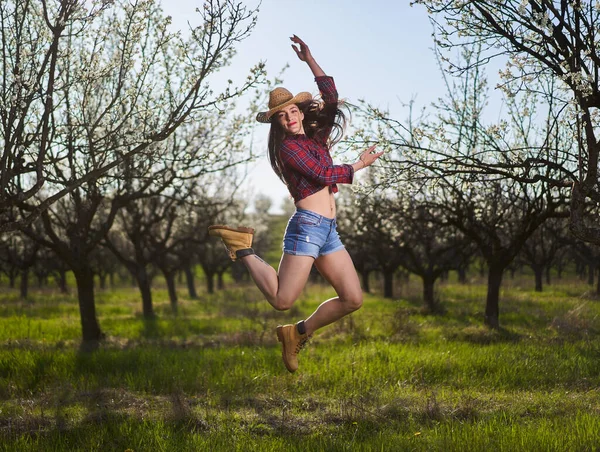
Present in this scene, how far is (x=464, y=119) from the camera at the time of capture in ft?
40.0

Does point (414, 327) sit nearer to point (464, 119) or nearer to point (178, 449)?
point (464, 119)

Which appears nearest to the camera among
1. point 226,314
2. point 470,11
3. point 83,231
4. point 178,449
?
point 178,449

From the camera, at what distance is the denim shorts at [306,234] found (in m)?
3.84

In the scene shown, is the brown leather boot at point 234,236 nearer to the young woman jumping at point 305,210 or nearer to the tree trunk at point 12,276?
the young woman jumping at point 305,210

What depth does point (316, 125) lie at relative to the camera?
167 inches

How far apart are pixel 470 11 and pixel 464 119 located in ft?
20.2

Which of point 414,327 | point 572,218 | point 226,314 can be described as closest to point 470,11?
point 572,218


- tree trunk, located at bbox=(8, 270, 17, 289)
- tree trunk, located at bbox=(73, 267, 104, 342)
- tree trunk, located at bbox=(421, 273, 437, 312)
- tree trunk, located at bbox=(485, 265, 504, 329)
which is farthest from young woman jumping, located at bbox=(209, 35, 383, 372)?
tree trunk, located at bbox=(8, 270, 17, 289)

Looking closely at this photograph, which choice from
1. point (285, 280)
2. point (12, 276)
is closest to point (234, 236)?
point (285, 280)

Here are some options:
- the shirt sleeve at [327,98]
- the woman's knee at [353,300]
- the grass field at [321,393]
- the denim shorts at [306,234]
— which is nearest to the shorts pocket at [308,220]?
the denim shorts at [306,234]

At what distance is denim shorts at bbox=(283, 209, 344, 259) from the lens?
12.6 ft

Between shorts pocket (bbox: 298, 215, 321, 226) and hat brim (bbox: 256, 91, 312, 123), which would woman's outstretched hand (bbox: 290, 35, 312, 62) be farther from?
shorts pocket (bbox: 298, 215, 321, 226)

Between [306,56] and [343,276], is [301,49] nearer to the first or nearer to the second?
[306,56]

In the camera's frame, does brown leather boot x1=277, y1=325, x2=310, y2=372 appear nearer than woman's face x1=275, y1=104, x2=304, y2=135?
No
